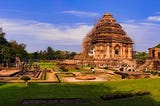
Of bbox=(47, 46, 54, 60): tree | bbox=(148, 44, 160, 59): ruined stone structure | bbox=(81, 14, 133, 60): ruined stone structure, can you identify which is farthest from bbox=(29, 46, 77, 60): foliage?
bbox=(148, 44, 160, 59): ruined stone structure

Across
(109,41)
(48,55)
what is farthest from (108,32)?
(48,55)

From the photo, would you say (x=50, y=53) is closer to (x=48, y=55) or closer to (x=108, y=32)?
(x=48, y=55)

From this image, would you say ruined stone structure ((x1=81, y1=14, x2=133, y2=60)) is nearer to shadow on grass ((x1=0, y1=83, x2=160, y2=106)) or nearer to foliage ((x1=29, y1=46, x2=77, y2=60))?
foliage ((x1=29, y1=46, x2=77, y2=60))

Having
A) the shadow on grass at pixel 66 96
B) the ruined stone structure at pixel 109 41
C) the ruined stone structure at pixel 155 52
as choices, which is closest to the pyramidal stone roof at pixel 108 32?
the ruined stone structure at pixel 109 41

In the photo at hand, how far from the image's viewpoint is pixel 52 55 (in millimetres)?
135125

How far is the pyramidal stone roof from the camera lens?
3337 inches

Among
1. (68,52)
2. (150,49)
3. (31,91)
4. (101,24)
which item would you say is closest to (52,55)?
(68,52)

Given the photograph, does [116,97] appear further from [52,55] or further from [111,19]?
[52,55]

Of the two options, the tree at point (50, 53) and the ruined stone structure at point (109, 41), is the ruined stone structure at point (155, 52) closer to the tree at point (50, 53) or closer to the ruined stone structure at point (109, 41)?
the ruined stone structure at point (109, 41)

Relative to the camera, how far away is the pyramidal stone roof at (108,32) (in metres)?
84.8

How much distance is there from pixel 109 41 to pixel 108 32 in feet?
8.42

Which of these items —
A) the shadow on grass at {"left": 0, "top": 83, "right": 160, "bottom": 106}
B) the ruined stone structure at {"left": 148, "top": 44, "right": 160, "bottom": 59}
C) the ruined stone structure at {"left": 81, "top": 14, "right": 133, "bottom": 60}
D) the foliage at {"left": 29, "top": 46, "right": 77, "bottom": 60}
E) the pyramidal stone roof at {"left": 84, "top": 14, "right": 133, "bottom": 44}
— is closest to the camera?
the shadow on grass at {"left": 0, "top": 83, "right": 160, "bottom": 106}

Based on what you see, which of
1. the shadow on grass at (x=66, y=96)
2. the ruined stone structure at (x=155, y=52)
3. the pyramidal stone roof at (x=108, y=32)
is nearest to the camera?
the shadow on grass at (x=66, y=96)

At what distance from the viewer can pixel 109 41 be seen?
278 ft
